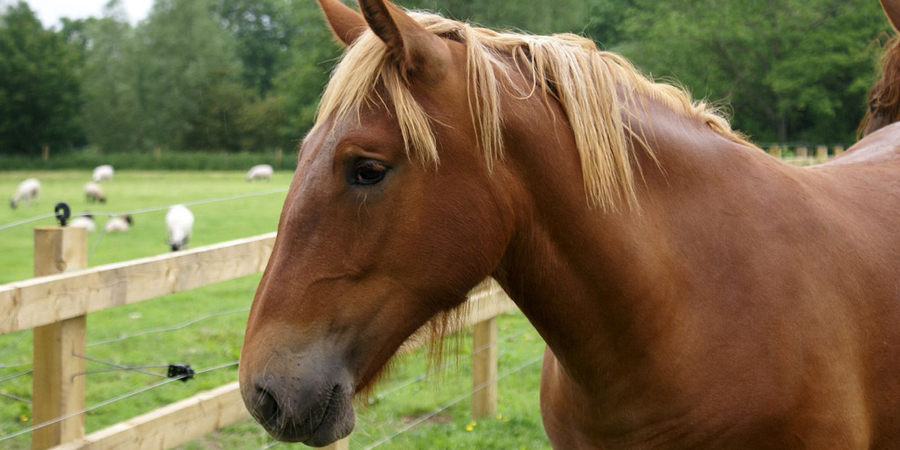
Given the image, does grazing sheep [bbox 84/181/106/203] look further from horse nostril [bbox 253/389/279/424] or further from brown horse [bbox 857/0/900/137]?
horse nostril [bbox 253/389/279/424]

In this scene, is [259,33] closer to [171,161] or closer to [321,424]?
[171,161]

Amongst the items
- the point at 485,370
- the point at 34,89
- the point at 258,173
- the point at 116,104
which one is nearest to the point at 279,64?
the point at 116,104

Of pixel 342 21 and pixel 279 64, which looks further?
pixel 279 64

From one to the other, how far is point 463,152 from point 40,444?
94.7 inches

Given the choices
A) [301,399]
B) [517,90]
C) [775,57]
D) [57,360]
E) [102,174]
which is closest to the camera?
[301,399]

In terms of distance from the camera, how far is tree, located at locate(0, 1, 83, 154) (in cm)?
5103

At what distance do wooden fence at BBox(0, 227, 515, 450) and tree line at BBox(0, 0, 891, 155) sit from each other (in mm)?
24223

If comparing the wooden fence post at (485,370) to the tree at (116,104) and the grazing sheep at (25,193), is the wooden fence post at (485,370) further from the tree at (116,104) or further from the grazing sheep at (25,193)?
the tree at (116,104)

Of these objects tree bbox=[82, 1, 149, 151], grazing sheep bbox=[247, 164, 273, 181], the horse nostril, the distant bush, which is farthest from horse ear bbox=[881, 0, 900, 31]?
tree bbox=[82, 1, 149, 151]

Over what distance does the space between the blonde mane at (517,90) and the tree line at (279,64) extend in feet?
83.0

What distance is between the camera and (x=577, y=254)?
180cm

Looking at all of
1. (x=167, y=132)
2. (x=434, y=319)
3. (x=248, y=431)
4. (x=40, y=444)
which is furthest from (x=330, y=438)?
(x=167, y=132)

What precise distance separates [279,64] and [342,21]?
69506 millimetres

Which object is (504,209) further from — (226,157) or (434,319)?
(226,157)
